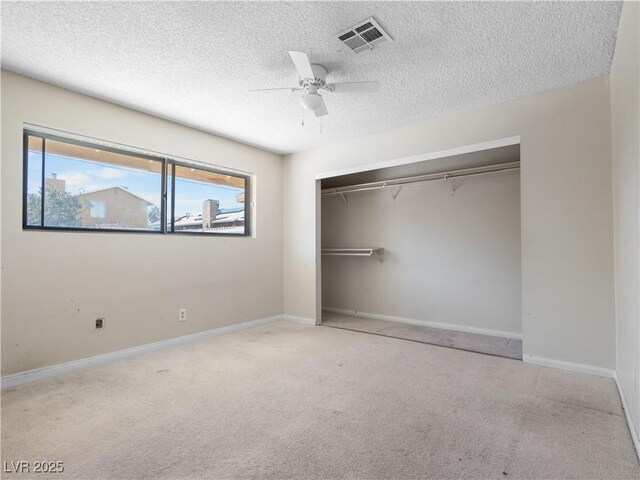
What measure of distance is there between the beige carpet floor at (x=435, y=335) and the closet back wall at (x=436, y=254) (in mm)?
244

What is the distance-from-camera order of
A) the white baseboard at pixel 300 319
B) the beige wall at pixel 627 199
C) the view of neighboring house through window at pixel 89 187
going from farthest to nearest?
the white baseboard at pixel 300 319, the view of neighboring house through window at pixel 89 187, the beige wall at pixel 627 199

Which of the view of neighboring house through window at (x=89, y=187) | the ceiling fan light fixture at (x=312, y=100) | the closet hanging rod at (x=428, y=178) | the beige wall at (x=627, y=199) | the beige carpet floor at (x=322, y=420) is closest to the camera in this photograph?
the beige carpet floor at (x=322, y=420)

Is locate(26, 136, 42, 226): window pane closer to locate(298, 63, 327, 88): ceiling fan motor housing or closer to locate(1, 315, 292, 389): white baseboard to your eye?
locate(1, 315, 292, 389): white baseboard

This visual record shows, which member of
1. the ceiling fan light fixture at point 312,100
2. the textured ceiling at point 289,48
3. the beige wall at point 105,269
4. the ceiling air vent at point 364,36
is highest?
the textured ceiling at point 289,48

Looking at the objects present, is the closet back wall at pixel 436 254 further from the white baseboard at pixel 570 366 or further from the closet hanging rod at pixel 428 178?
the white baseboard at pixel 570 366

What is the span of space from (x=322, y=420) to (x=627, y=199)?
7.63 feet

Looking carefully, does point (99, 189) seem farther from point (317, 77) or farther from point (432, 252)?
point (432, 252)

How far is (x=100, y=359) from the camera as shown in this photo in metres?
3.08

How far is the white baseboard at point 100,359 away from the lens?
2617 mm

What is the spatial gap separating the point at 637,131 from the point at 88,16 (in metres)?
3.16

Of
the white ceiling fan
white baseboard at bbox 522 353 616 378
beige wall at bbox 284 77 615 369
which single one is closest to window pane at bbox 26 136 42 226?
the white ceiling fan

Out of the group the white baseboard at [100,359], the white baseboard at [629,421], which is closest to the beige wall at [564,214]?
the white baseboard at [629,421]

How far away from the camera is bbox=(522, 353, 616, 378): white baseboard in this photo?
268 centimetres

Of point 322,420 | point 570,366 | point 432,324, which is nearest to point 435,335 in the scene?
point 432,324
